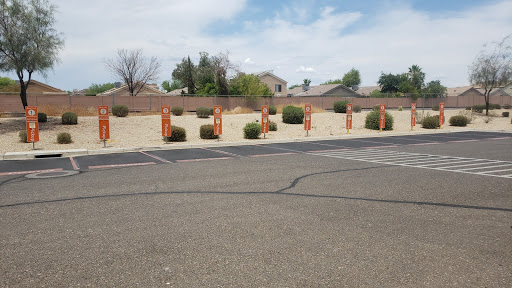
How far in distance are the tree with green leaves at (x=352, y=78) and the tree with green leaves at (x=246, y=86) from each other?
79.9 meters

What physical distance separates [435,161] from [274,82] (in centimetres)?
6729

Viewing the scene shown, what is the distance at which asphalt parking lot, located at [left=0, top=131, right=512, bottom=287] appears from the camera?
4.10 metres

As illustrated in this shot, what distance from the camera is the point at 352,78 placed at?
12531 centimetres

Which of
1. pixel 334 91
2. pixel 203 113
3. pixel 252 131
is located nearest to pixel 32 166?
pixel 252 131

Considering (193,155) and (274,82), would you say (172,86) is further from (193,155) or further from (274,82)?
(193,155)

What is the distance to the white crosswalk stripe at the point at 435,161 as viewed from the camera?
10.7 m

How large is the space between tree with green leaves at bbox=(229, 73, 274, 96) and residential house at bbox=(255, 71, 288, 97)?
2582 cm

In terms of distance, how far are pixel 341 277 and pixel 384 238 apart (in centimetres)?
142

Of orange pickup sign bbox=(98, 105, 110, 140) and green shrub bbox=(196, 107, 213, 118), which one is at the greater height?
green shrub bbox=(196, 107, 213, 118)

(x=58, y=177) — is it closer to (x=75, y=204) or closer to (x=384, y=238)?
(x=75, y=204)

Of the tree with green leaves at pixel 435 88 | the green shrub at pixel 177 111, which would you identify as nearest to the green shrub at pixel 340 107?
the green shrub at pixel 177 111

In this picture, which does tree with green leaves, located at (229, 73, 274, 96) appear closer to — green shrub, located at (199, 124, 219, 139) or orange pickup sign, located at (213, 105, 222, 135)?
green shrub, located at (199, 124, 219, 139)

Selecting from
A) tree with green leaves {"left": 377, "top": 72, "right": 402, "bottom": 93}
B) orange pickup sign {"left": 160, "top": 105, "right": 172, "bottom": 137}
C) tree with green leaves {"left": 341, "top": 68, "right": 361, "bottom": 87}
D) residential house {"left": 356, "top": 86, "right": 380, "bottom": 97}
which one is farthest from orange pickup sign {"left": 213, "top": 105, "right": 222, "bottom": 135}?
tree with green leaves {"left": 341, "top": 68, "right": 361, "bottom": 87}

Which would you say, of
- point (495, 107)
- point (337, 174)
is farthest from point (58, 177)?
point (495, 107)
